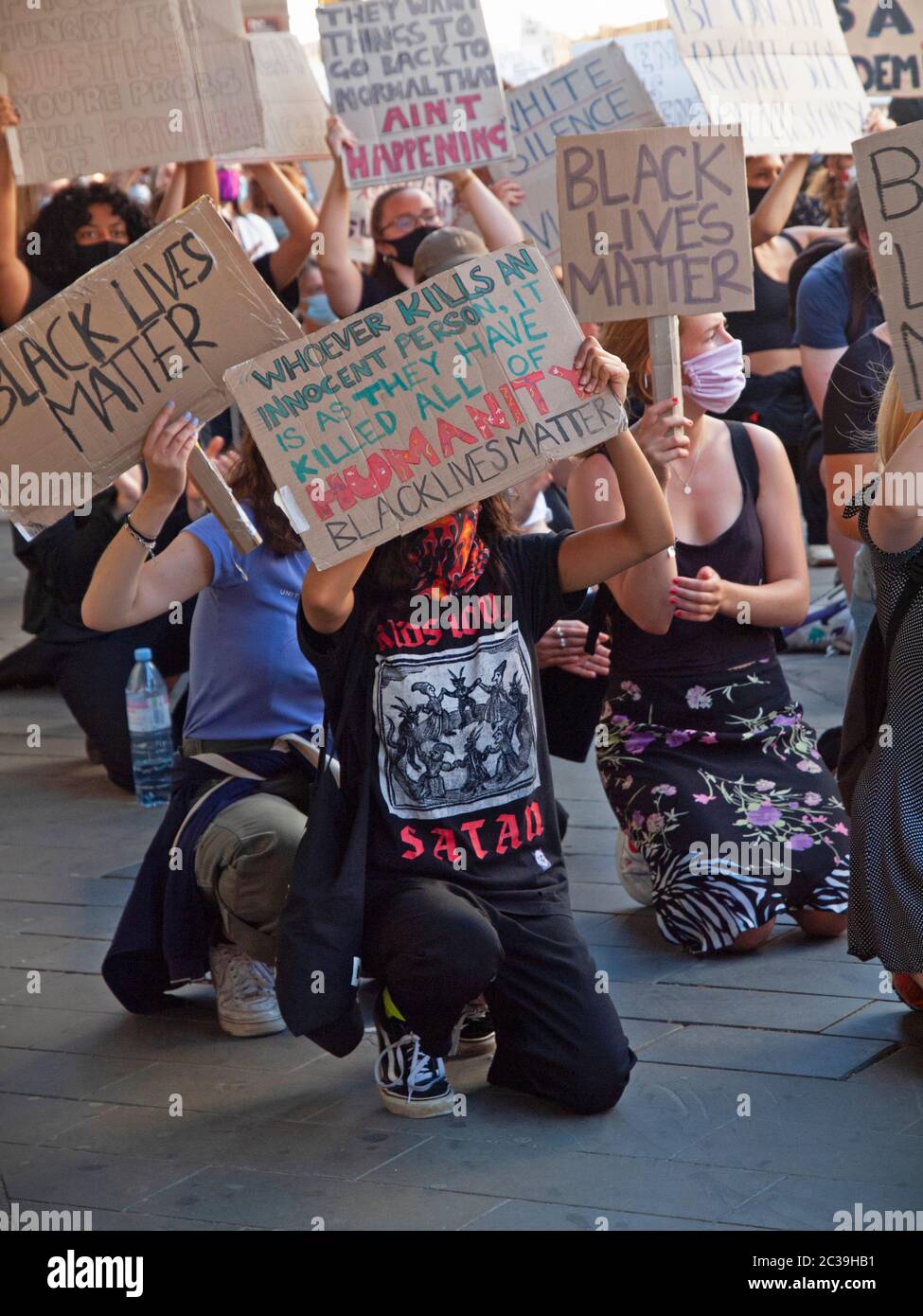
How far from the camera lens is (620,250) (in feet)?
12.1

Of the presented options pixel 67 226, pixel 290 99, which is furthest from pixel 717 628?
pixel 290 99

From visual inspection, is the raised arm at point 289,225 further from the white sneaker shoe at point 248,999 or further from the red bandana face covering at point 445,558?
the white sneaker shoe at point 248,999

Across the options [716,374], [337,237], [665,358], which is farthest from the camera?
[337,237]

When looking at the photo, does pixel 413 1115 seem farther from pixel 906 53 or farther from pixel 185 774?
pixel 906 53

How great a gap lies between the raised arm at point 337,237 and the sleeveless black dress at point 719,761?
2377 millimetres

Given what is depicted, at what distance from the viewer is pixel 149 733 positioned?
591 cm

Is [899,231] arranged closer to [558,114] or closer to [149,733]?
[149,733]

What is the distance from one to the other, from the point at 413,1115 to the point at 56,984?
49.1 inches

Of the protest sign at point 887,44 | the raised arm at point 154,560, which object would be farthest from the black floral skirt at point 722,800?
the protest sign at point 887,44

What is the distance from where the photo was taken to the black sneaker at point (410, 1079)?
332 cm

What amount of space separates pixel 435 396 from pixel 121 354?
2.05 feet

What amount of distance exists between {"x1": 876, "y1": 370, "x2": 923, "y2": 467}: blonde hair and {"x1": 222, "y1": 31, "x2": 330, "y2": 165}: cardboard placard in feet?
12.1

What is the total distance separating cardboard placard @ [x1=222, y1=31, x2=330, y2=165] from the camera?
663 centimetres
